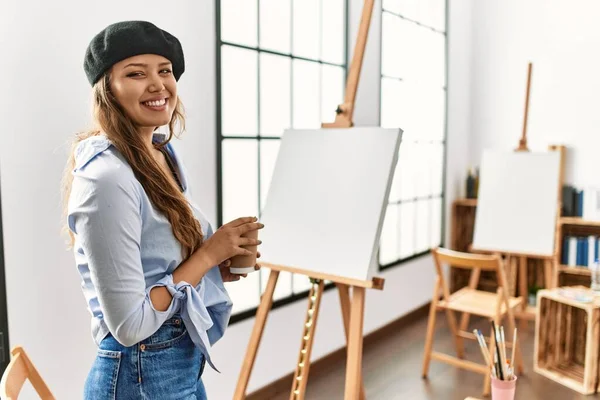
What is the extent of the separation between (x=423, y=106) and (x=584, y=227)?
1542mm

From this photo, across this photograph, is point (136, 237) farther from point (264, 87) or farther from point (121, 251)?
point (264, 87)

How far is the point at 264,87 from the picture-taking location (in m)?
3.09

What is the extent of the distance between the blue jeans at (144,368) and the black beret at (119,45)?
587 millimetres

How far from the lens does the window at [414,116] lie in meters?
4.22

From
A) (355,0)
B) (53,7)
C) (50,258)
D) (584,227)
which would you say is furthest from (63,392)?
(584,227)

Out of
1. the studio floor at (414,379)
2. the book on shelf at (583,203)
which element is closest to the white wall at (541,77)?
the book on shelf at (583,203)

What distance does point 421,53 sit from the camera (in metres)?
4.65

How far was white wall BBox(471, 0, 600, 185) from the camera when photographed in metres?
4.46

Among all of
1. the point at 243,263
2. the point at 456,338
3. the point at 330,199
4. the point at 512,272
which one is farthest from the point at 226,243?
the point at 512,272

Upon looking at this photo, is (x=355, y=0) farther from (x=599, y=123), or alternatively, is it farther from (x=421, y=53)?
(x=599, y=123)

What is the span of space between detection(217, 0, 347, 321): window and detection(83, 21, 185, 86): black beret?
1.39m

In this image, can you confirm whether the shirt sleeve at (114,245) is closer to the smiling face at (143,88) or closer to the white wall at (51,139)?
the smiling face at (143,88)

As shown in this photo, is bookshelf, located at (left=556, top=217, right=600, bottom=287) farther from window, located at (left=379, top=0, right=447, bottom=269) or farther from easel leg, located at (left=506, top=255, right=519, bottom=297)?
window, located at (left=379, top=0, right=447, bottom=269)

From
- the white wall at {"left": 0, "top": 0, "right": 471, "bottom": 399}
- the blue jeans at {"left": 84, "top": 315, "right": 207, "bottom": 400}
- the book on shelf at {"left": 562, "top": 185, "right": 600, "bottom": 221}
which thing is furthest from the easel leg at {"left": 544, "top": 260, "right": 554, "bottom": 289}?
the blue jeans at {"left": 84, "top": 315, "right": 207, "bottom": 400}
